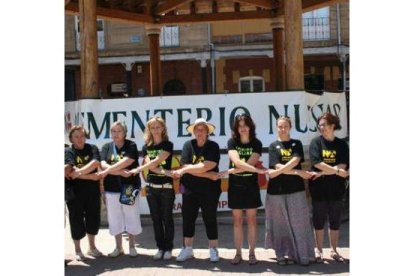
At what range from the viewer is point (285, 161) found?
676cm

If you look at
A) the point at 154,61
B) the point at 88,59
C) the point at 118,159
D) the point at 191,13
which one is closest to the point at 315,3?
the point at 191,13

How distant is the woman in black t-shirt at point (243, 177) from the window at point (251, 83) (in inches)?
832

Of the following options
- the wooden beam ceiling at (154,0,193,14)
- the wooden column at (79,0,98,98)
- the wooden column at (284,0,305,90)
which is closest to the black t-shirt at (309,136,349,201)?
the wooden column at (284,0,305,90)

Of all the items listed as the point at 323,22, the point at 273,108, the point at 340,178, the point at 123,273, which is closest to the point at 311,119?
the point at 273,108

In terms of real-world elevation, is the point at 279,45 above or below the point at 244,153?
above

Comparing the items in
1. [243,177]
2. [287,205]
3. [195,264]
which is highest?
[243,177]

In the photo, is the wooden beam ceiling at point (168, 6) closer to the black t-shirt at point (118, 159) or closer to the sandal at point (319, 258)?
the black t-shirt at point (118, 159)

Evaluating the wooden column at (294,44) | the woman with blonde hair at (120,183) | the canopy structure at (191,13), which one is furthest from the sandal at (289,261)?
the canopy structure at (191,13)

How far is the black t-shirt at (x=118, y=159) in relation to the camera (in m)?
7.27

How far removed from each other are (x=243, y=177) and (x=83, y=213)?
200 cm

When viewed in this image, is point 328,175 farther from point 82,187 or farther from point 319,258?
point 82,187

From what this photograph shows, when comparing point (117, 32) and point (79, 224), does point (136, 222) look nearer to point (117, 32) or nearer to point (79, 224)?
point (79, 224)

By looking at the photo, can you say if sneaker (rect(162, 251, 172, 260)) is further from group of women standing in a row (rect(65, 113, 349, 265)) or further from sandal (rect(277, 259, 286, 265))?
sandal (rect(277, 259, 286, 265))

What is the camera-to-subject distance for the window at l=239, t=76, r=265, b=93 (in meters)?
28.0
